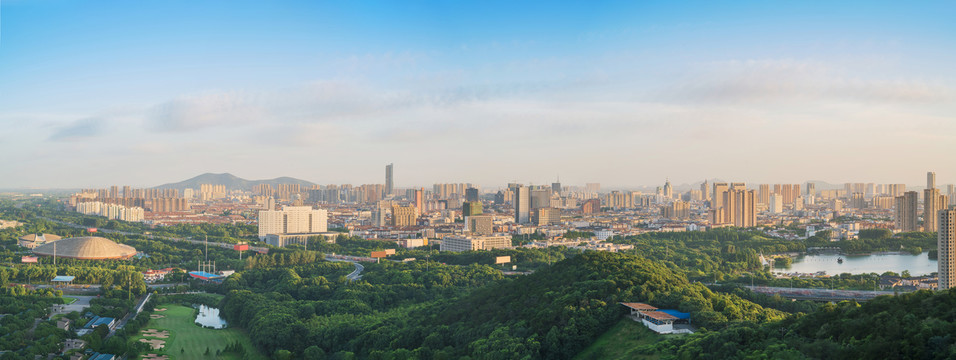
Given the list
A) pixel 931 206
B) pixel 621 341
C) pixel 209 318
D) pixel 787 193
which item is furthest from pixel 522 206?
pixel 621 341

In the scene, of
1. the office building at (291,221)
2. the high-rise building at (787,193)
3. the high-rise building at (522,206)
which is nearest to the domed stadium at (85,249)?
the office building at (291,221)

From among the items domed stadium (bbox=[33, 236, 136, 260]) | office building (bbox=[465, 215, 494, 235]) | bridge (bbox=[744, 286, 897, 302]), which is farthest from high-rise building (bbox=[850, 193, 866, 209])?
domed stadium (bbox=[33, 236, 136, 260])

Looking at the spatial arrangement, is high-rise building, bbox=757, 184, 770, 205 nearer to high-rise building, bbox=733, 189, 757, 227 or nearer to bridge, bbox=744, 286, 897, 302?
high-rise building, bbox=733, 189, 757, 227

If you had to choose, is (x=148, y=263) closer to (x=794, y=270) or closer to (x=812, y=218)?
(x=794, y=270)

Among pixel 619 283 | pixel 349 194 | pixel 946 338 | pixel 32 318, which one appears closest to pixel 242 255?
pixel 32 318

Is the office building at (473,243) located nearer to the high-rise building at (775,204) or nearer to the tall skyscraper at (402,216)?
the tall skyscraper at (402,216)

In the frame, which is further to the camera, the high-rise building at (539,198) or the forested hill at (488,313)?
the high-rise building at (539,198)
